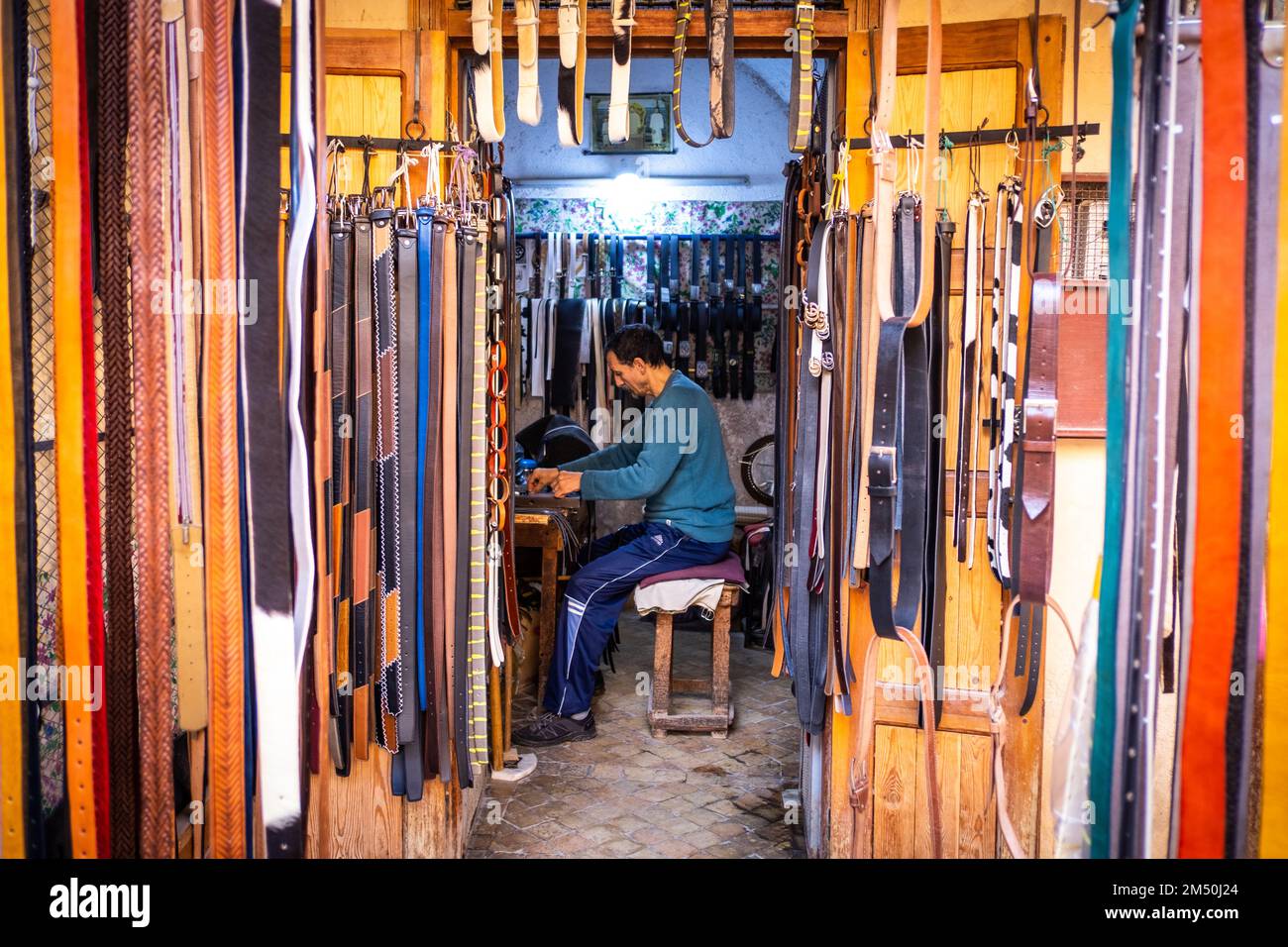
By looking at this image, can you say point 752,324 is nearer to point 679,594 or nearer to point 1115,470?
point 679,594

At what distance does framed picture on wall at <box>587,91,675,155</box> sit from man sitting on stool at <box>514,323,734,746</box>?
151 inches

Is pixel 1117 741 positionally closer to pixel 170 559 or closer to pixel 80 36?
pixel 170 559

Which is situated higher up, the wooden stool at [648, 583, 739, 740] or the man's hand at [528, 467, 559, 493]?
the man's hand at [528, 467, 559, 493]

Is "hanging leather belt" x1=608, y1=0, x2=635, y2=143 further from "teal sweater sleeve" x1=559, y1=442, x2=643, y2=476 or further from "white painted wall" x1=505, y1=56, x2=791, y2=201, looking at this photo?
"white painted wall" x1=505, y1=56, x2=791, y2=201

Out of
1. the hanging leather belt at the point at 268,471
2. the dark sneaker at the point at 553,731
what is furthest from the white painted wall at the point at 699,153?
the hanging leather belt at the point at 268,471

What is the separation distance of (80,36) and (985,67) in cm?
233

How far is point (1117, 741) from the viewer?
1.08m

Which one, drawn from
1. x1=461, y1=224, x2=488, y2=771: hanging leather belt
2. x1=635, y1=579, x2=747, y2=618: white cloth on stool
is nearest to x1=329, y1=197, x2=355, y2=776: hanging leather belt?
x1=461, y1=224, x2=488, y2=771: hanging leather belt

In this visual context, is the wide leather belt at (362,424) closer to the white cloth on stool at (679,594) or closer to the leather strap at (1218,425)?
the white cloth on stool at (679,594)

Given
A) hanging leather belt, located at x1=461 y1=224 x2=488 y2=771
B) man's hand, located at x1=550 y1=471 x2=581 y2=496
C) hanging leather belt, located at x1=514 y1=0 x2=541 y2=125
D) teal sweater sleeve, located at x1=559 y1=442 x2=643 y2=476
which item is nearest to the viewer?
hanging leather belt, located at x1=514 y1=0 x2=541 y2=125

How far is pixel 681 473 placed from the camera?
4.61 meters

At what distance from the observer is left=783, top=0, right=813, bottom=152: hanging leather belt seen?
192cm

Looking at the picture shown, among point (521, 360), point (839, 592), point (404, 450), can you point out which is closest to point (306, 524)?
point (404, 450)

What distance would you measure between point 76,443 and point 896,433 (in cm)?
170
